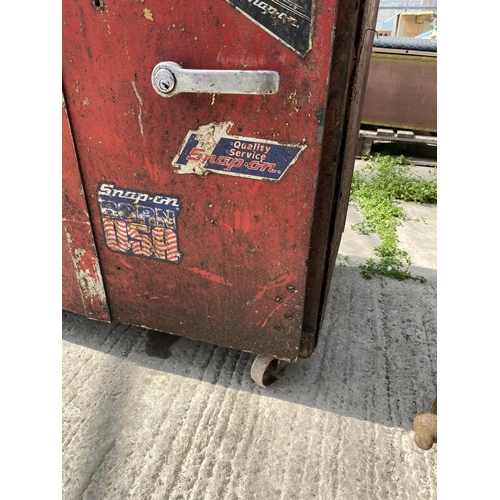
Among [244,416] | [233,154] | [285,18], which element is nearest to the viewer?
[285,18]

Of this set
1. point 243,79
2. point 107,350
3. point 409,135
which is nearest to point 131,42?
point 243,79

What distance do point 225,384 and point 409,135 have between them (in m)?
3.36

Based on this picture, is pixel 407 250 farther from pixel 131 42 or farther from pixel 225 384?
pixel 131 42

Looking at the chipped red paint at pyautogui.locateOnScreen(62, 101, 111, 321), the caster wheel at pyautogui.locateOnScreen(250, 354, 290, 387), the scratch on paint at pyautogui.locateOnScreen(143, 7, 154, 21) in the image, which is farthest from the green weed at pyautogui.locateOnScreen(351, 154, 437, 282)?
the scratch on paint at pyautogui.locateOnScreen(143, 7, 154, 21)

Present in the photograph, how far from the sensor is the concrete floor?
4.13ft

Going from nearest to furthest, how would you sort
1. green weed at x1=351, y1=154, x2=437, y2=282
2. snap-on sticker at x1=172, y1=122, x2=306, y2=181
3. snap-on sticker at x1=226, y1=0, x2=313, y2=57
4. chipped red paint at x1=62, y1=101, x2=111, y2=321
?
snap-on sticker at x1=226, y1=0, x2=313, y2=57 → snap-on sticker at x1=172, y1=122, x2=306, y2=181 → chipped red paint at x1=62, y1=101, x2=111, y2=321 → green weed at x1=351, y1=154, x2=437, y2=282

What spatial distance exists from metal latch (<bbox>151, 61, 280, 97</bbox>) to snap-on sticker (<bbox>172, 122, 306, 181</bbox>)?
0.13 m

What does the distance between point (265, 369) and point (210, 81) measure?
1014 mm

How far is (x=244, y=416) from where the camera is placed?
4.82 ft

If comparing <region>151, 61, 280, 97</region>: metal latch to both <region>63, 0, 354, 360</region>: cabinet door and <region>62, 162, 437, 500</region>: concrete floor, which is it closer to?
<region>63, 0, 354, 360</region>: cabinet door

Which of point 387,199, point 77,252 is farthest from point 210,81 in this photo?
point 387,199

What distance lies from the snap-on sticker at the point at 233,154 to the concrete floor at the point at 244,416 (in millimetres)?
837

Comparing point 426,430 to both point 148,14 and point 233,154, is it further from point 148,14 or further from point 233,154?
point 148,14

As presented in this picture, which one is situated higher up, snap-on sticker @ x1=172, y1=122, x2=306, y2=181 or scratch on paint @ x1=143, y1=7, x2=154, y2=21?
scratch on paint @ x1=143, y1=7, x2=154, y2=21
